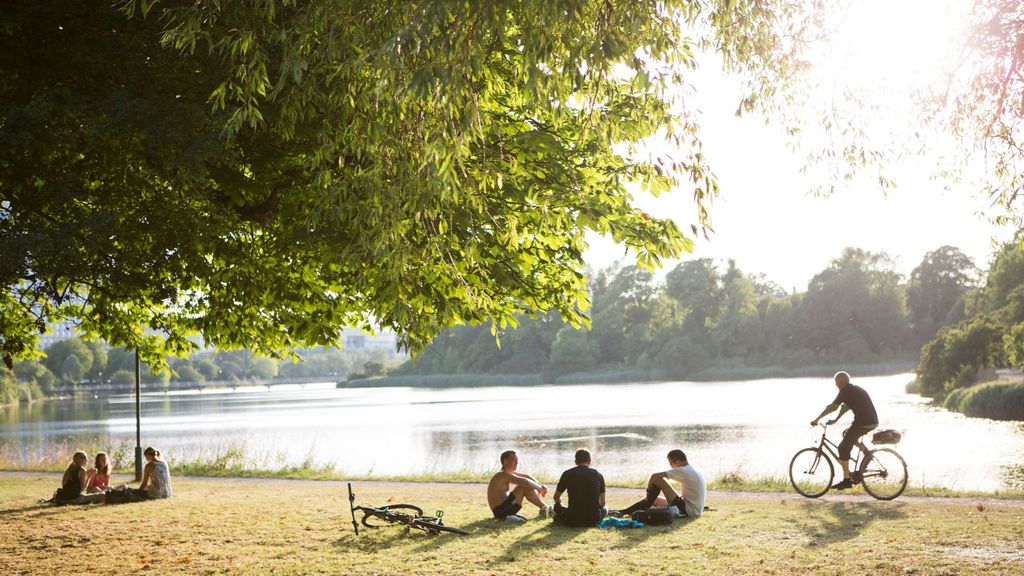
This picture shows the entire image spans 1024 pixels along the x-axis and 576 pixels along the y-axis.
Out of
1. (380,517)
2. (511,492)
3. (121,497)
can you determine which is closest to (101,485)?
(121,497)

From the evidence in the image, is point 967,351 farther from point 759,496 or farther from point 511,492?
point 511,492

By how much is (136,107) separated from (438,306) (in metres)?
3.24

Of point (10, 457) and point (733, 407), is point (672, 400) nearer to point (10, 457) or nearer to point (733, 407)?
point (733, 407)

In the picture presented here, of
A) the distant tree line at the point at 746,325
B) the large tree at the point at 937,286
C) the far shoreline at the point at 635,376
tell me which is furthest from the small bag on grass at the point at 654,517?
the large tree at the point at 937,286

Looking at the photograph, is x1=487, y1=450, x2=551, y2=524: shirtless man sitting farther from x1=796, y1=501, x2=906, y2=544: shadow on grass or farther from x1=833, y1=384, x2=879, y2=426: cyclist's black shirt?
x1=833, y1=384, x2=879, y2=426: cyclist's black shirt

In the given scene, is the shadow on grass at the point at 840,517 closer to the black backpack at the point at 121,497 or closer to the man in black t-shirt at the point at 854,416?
the man in black t-shirt at the point at 854,416

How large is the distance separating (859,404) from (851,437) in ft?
1.74

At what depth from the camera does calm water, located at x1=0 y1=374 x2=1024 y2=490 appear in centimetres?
2247

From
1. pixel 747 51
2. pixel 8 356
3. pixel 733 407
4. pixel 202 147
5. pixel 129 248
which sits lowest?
pixel 733 407

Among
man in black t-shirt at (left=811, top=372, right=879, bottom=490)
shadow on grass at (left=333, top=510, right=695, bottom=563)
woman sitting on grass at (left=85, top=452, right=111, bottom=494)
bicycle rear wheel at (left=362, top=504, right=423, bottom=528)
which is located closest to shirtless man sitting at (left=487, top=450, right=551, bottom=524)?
shadow on grass at (left=333, top=510, right=695, bottom=563)

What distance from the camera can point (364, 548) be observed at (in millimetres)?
9148

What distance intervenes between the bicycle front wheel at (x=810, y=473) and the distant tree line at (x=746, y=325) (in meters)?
82.5

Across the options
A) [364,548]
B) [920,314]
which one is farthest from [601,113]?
[920,314]

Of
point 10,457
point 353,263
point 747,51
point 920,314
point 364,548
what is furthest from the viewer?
point 920,314
